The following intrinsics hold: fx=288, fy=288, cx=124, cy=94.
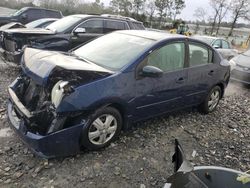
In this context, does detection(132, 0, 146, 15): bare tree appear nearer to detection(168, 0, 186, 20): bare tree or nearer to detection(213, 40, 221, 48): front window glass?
detection(168, 0, 186, 20): bare tree

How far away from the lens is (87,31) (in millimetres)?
8539

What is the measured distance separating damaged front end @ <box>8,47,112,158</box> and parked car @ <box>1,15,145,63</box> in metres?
3.78

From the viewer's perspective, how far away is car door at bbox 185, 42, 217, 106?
5.09m

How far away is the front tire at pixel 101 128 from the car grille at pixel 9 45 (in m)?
→ 4.34

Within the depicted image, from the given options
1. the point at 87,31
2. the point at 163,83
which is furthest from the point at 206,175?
the point at 87,31

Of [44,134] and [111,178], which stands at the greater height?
[44,134]

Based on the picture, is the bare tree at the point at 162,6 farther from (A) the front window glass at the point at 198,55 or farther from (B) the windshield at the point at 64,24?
(A) the front window glass at the point at 198,55

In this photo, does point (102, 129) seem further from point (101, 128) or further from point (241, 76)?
point (241, 76)

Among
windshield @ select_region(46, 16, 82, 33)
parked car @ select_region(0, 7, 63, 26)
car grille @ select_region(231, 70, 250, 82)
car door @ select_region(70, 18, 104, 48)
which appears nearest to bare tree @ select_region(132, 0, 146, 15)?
parked car @ select_region(0, 7, 63, 26)

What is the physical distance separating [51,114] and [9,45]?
4.73m

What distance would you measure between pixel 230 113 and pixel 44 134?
14.3 feet

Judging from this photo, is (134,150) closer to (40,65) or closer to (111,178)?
(111,178)

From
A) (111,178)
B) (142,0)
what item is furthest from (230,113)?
(142,0)

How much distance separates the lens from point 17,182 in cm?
325
